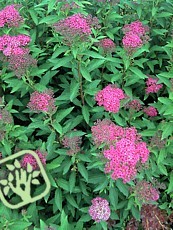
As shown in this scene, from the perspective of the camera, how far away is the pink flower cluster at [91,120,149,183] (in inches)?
107

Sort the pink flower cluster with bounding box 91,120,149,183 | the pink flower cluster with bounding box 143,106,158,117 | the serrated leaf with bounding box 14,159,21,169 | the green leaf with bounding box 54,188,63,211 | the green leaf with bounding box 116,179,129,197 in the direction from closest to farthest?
the pink flower cluster with bounding box 91,120,149,183, the serrated leaf with bounding box 14,159,21,169, the green leaf with bounding box 116,179,129,197, the green leaf with bounding box 54,188,63,211, the pink flower cluster with bounding box 143,106,158,117

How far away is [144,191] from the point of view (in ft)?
10.1

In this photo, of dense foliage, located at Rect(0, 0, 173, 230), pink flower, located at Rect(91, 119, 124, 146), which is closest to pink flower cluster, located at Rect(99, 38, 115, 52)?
dense foliage, located at Rect(0, 0, 173, 230)

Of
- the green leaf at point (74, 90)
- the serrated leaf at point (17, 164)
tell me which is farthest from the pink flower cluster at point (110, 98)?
the serrated leaf at point (17, 164)

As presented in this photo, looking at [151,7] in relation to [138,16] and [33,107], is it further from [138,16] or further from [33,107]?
[33,107]

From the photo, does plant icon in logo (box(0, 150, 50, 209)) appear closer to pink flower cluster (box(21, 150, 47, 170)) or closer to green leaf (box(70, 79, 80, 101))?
pink flower cluster (box(21, 150, 47, 170))

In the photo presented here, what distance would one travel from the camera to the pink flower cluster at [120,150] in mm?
2729

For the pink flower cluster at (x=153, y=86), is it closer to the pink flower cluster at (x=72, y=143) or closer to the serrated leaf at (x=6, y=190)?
the pink flower cluster at (x=72, y=143)

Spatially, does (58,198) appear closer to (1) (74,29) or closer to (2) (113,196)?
(2) (113,196)

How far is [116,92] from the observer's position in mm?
3119

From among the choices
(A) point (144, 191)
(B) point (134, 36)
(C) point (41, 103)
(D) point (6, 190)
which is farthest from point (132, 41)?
(D) point (6, 190)

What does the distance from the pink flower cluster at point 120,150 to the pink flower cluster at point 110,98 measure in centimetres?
18

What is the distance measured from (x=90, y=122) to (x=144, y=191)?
88 centimetres

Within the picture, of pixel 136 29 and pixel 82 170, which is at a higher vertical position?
pixel 136 29
